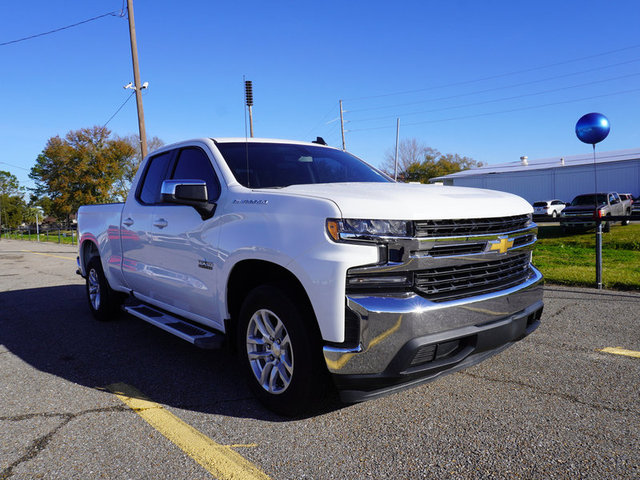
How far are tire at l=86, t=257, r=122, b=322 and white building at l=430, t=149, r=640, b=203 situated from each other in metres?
39.4

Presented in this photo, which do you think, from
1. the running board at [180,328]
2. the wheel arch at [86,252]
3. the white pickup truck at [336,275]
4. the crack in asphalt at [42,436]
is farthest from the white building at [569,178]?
the crack in asphalt at [42,436]

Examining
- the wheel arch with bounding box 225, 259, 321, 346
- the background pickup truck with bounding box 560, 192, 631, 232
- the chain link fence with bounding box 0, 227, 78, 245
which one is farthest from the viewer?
the chain link fence with bounding box 0, 227, 78, 245

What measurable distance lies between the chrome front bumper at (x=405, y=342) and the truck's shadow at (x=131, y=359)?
2.31 ft

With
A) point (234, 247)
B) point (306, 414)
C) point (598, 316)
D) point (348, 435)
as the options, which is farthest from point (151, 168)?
point (598, 316)

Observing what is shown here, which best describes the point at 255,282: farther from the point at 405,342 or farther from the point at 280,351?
the point at 405,342

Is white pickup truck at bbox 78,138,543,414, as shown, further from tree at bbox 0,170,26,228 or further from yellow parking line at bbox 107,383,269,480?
tree at bbox 0,170,26,228

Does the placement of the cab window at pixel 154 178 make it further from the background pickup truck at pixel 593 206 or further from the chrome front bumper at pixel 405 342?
the background pickup truck at pixel 593 206

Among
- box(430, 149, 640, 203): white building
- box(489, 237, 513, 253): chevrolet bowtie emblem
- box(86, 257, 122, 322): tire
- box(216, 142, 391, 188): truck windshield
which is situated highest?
box(430, 149, 640, 203): white building

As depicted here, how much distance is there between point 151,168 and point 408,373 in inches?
146

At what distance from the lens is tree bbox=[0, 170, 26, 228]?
8856cm

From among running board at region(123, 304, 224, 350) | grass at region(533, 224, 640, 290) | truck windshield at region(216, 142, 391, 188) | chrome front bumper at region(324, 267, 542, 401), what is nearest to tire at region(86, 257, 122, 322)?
running board at region(123, 304, 224, 350)

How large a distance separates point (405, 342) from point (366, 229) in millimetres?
648

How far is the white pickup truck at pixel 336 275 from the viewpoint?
2.69 m

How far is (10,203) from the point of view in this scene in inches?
3698
